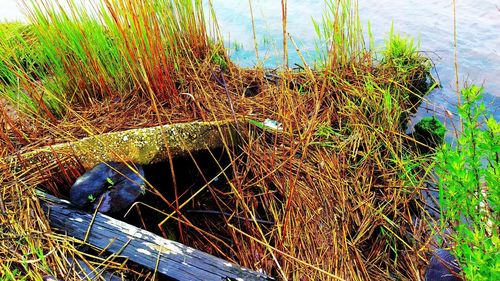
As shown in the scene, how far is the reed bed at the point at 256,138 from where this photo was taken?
1.76 m

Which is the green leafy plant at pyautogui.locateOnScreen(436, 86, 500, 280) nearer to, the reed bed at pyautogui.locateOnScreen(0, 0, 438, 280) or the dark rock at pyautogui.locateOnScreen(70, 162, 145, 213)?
the reed bed at pyautogui.locateOnScreen(0, 0, 438, 280)

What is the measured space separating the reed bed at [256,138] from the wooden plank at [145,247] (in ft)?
0.18

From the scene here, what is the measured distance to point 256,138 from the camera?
2.35 meters

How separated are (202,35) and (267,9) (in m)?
2.49

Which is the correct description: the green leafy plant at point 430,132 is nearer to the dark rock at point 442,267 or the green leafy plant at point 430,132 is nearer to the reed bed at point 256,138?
the reed bed at point 256,138

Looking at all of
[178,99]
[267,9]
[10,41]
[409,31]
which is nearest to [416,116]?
[409,31]

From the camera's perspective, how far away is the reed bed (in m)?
1.76

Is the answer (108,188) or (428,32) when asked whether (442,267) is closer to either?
(108,188)

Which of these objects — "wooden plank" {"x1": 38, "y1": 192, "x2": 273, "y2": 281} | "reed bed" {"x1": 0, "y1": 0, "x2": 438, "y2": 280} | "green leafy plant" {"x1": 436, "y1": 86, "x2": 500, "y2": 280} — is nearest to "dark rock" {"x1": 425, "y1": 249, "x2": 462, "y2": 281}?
"reed bed" {"x1": 0, "y1": 0, "x2": 438, "y2": 280}

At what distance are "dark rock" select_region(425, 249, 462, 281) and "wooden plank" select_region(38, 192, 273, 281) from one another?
2.56 feet

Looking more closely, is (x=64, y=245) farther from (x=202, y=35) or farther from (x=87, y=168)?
(x=202, y=35)

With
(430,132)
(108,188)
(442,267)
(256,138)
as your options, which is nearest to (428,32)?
(430,132)

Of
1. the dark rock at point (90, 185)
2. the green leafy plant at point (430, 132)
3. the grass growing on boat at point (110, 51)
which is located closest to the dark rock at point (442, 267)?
the green leafy plant at point (430, 132)

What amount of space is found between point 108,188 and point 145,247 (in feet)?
1.36
